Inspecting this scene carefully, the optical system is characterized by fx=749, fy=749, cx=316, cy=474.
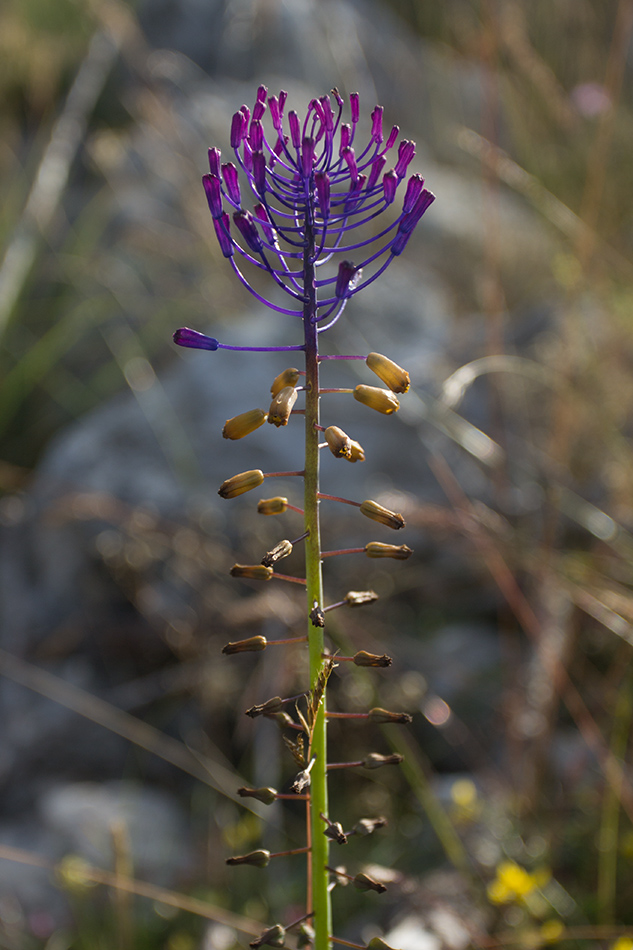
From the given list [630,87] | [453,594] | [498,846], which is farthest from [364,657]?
[630,87]

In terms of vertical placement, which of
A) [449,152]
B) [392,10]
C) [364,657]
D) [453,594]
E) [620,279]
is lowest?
[364,657]

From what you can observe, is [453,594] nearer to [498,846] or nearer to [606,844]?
[498,846]

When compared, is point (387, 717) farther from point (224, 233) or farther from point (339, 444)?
point (224, 233)

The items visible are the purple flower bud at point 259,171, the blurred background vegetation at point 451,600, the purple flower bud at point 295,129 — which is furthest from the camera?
the blurred background vegetation at point 451,600

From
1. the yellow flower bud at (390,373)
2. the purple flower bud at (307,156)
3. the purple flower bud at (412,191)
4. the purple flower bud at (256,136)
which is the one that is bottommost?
the yellow flower bud at (390,373)

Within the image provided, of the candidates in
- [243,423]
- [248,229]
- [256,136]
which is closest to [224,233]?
[248,229]

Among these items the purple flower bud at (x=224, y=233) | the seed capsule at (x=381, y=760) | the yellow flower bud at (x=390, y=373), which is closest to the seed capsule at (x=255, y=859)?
the seed capsule at (x=381, y=760)

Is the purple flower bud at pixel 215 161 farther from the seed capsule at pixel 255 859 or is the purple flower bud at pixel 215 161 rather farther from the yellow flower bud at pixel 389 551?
the seed capsule at pixel 255 859
